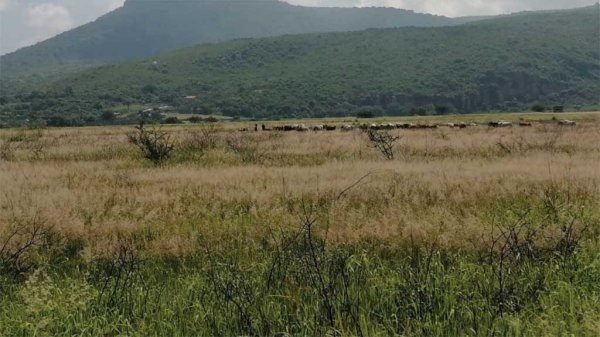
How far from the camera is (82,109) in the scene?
527 ft

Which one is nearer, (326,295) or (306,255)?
(326,295)

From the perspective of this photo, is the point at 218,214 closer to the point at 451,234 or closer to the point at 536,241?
the point at 451,234

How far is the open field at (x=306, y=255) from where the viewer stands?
5316 millimetres

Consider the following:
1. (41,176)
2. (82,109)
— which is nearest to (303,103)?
(82,109)

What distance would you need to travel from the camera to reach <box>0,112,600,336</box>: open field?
17.4 ft

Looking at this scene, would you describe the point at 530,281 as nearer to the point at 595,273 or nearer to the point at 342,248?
the point at 595,273

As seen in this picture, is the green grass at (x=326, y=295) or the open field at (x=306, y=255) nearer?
the green grass at (x=326, y=295)

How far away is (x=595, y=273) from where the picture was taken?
6180mm

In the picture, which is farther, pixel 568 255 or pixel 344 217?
pixel 344 217

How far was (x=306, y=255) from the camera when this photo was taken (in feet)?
21.1

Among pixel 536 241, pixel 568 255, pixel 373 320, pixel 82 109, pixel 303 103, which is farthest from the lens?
pixel 303 103

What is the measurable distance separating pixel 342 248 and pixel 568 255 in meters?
2.95

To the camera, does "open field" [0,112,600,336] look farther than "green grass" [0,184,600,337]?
Yes

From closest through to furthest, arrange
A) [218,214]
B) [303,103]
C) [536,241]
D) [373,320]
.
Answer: [373,320]
[536,241]
[218,214]
[303,103]
